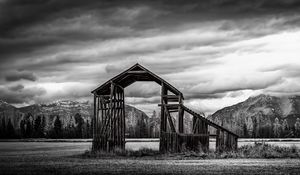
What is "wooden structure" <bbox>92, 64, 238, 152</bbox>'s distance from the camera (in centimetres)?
4206

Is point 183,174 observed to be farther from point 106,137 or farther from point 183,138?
point 106,137

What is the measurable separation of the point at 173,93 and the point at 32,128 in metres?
161

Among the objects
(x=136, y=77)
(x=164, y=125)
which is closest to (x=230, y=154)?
(x=164, y=125)

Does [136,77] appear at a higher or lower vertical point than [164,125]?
higher

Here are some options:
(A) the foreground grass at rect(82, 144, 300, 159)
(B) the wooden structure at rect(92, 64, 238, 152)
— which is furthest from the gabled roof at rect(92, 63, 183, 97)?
(A) the foreground grass at rect(82, 144, 300, 159)

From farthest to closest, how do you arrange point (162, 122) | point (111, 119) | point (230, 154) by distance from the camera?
point (111, 119)
point (162, 122)
point (230, 154)

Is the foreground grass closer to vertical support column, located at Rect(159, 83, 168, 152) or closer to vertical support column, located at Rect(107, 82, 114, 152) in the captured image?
vertical support column, located at Rect(159, 83, 168, 152)

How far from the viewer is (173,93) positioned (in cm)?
4331

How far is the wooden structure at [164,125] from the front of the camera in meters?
42.1

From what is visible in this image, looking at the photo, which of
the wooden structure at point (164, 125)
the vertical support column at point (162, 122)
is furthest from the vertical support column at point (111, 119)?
the vertical support column at point (162, 122)

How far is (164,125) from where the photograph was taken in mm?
42719

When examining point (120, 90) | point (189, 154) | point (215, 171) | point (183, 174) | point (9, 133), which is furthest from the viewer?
point (9, 133)

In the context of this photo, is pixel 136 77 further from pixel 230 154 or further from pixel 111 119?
pixel 230 154

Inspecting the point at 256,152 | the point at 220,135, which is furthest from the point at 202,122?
the point at 256,152
